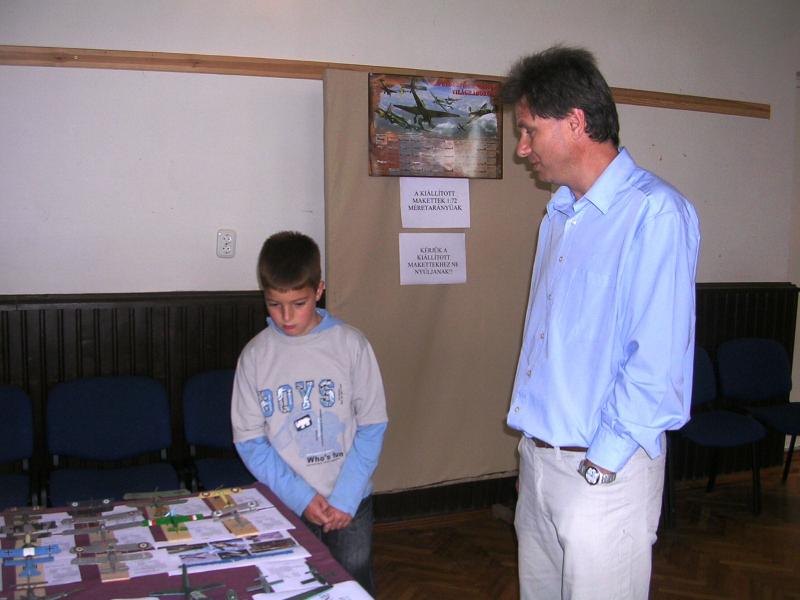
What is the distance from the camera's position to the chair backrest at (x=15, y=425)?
318 cm

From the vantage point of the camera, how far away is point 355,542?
2139 millimetres

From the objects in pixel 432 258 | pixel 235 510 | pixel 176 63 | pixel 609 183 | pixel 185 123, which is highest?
pixel 176 63

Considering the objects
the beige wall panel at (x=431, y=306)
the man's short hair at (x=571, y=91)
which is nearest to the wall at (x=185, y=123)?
the beige wall panel at (x=431, y=306)

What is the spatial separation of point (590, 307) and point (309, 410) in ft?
2.74

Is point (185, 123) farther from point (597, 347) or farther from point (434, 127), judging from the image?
point (597, 347)

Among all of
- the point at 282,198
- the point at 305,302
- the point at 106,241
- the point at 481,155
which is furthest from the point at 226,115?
the point at 305,302

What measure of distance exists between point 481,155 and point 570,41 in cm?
105

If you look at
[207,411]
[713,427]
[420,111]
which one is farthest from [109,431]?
[713,427]

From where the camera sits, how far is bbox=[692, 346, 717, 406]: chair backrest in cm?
442

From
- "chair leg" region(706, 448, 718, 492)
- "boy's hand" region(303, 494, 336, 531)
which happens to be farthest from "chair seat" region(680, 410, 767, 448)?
"boy's hand" region(303, 494, 336, 531)

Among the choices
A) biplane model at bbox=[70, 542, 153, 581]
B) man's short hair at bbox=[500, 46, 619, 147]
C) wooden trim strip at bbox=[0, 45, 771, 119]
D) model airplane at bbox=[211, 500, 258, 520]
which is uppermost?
wooden trim strip at bbox=[0, 45, 771, 119]

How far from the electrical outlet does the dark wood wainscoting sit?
0.20 metres

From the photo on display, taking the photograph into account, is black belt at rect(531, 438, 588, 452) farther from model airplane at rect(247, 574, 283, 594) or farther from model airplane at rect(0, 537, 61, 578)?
model airplane at rect(0, 537, 61, 578)

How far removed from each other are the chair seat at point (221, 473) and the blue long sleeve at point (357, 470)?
1197 millimetres
